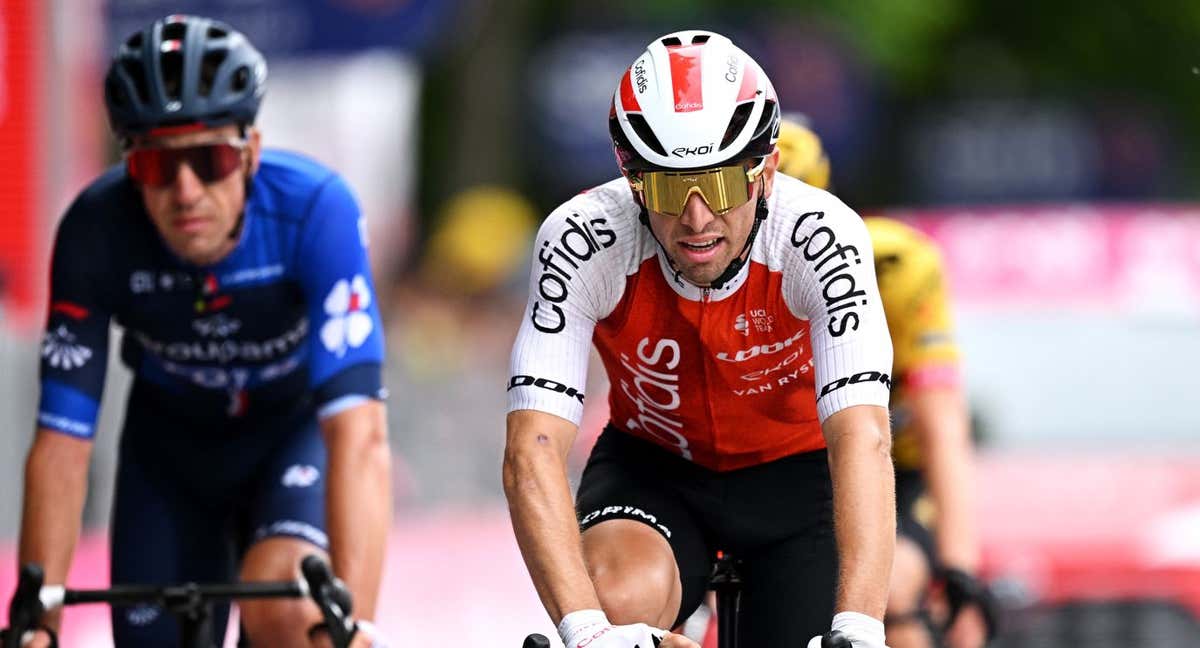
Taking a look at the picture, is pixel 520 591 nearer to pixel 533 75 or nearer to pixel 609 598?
pixel 609 598

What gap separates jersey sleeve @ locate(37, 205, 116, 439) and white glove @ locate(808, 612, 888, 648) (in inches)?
89.6

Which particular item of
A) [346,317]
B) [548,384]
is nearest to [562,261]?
[548,384]

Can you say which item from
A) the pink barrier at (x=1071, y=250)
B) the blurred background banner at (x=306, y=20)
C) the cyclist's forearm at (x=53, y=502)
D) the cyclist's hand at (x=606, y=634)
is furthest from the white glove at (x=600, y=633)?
the pink barrier at (x=1071, y=250)

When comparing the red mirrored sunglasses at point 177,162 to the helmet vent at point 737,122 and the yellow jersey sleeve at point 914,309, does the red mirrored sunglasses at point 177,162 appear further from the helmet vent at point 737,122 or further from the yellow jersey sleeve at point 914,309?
the yellow jersey sleeve at point 914,309

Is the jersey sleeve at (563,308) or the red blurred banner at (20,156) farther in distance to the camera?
the red blurred banner at (20,156)

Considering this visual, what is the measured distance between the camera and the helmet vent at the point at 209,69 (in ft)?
20.0

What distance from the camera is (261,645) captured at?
603 cm

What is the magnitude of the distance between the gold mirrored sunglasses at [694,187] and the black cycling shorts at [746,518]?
0.88 m

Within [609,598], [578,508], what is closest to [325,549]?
[578,508]

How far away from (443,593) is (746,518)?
167 inches

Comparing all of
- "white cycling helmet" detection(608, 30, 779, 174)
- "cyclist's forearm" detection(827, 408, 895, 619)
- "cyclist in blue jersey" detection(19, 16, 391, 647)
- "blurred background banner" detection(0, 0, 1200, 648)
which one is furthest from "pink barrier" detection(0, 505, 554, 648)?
"white cycling helmet" detection(608, 30, 779, 174)

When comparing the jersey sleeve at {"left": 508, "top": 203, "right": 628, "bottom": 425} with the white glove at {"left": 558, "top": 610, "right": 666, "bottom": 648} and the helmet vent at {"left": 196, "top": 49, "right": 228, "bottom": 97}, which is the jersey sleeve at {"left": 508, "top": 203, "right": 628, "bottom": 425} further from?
the helmet vent at {"left": 196, "top": 49, "right": 228, "bottom": 97}

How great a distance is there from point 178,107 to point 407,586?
4.12 m

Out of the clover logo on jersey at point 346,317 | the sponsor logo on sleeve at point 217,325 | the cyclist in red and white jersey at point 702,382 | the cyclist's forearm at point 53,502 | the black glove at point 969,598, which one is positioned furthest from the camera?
the black glove at point 969,598
